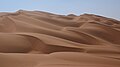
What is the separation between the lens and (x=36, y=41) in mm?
1938

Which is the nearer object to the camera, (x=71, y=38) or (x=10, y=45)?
(x=10, y=45)

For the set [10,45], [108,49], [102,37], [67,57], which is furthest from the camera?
[102,37]

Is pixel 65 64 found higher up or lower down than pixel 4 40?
lower down

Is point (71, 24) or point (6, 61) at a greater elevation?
point (71, 24)

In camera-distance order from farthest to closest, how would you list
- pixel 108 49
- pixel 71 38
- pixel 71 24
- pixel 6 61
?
pixel 71 24 → pixel 71 38 → pixel 108 49 → pixel 6 61

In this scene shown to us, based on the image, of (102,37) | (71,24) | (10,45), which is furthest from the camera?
(71,24)

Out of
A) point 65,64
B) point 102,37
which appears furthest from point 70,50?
point 102,37

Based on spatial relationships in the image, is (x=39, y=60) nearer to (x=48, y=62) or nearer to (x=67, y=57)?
(x=48, y=62)

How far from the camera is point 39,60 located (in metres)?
1.55

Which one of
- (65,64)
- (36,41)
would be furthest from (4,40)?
(65,64)

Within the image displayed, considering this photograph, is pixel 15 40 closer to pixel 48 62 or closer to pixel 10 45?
pixel 10 45

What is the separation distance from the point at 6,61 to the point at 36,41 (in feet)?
1.61

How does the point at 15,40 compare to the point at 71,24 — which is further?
the point at 71,24

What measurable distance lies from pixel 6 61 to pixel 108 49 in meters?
0.90
